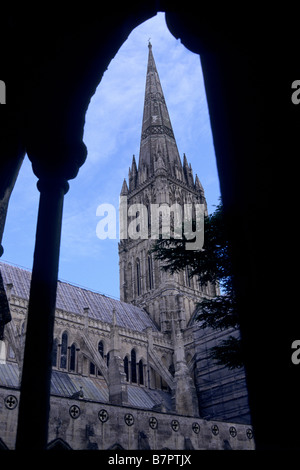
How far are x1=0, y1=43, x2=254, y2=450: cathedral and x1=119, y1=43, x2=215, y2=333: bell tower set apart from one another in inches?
4.8

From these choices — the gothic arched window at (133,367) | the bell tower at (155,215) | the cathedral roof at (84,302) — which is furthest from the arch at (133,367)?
the bell tower at (155,215)

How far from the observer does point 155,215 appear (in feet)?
152

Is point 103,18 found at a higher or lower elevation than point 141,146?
lower

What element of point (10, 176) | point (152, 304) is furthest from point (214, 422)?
point (10, 176)

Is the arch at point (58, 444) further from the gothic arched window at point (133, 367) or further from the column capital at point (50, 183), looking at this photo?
the column capital at point (50, 183)

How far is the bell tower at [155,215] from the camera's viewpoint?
136 ft

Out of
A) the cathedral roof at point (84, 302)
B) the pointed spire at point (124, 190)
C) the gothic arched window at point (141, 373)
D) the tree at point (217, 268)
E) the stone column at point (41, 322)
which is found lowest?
the stone column at point (41, 322)

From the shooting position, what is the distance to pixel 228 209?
237 centimetres

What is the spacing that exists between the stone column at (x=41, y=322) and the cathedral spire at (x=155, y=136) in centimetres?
4536

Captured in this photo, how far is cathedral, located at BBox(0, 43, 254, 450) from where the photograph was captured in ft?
62.6

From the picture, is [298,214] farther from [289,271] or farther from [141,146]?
[141,146]

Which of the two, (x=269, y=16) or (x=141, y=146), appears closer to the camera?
(x=269, y=16)

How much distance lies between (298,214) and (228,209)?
1.37 feet

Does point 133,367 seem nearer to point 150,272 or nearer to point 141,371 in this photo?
point 141,371
